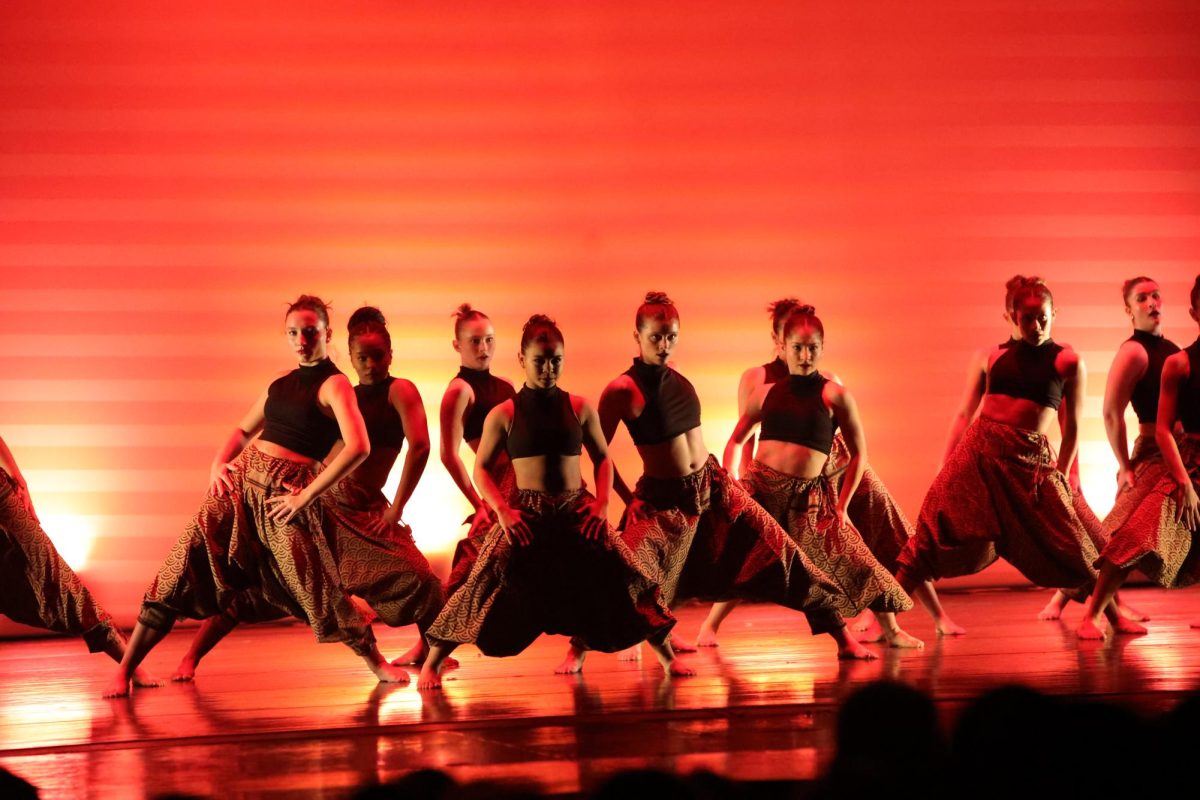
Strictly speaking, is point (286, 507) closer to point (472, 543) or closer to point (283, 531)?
point (283, 531)

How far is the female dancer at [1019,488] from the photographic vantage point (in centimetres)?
586

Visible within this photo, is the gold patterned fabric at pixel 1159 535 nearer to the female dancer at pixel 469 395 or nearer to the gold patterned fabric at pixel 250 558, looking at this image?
the female dancer at pixel 469 395

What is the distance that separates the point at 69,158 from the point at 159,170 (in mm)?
432

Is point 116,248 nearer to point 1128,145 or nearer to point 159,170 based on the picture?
point 159,170

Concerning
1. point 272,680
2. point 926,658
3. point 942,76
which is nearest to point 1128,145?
point 942,76

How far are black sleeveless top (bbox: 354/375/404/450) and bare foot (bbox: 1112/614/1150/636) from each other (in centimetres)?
282

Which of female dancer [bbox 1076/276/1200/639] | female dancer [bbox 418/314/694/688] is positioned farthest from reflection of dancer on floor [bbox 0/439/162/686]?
female dancer [bbox 1076/276/1200/639]

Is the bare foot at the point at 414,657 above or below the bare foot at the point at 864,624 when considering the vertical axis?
above

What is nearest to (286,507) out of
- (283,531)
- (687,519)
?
(283,531)

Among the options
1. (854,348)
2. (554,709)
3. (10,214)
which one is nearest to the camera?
(554,709)

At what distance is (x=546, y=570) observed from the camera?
4844 mm

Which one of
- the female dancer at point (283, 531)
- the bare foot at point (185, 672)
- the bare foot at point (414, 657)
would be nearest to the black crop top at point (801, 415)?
the bare foot at point (414, 657)

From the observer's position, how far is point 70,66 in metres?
7.56

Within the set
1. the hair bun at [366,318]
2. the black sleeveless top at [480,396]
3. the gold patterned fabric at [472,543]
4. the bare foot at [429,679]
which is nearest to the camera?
the bare foot at [429,679]
